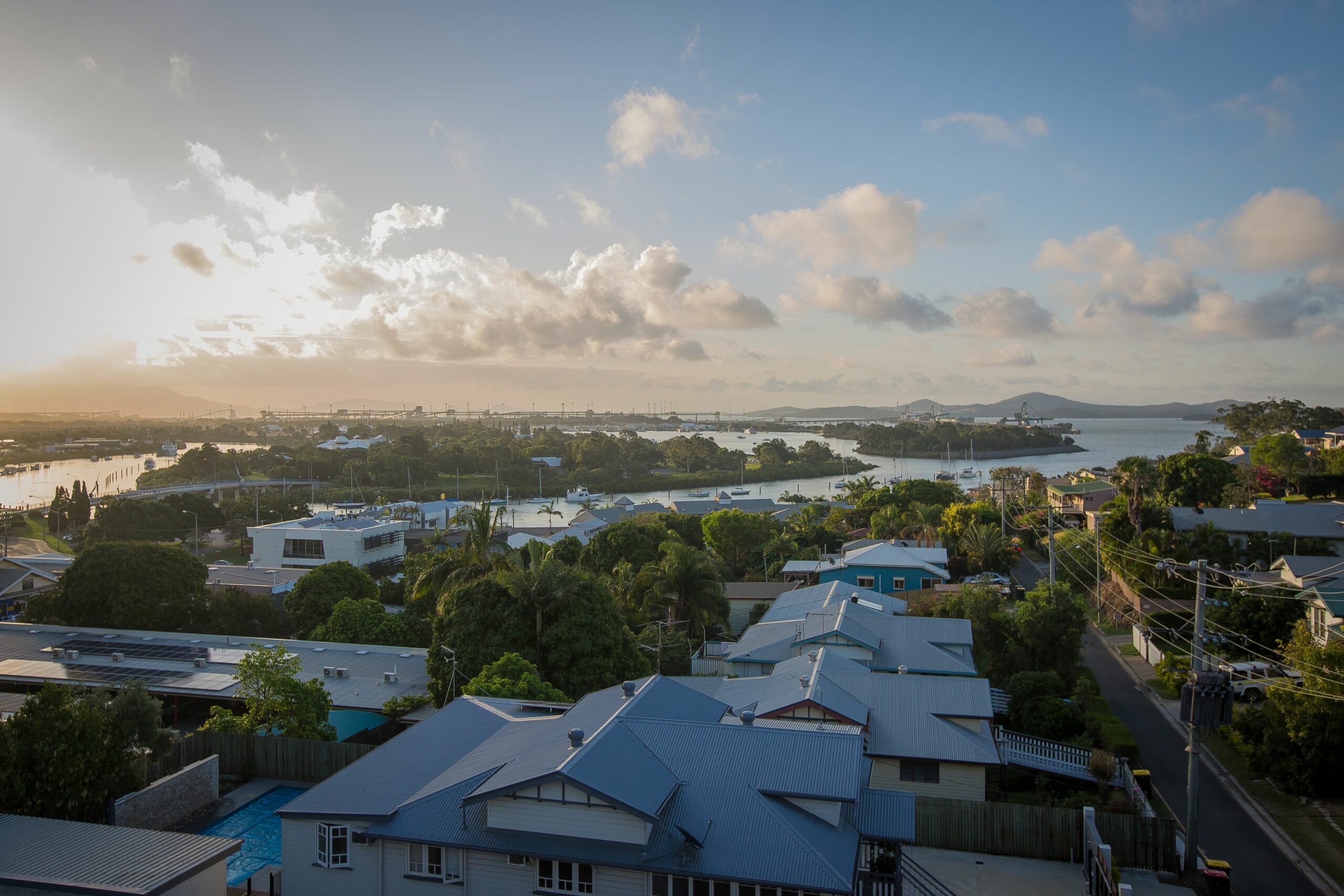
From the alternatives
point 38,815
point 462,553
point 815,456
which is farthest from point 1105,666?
point 815,456

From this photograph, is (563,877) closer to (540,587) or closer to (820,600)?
(540,587)

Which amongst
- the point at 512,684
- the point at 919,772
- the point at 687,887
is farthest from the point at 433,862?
the point at 919,772

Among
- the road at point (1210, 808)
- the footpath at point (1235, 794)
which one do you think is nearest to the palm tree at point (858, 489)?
the footpath at point (1235, 794)

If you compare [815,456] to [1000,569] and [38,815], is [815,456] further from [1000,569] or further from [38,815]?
[38,815]

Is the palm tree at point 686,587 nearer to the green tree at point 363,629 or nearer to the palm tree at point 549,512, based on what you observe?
the green tree at point 363,629

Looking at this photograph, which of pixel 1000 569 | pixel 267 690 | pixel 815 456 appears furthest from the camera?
pixel 815 456
